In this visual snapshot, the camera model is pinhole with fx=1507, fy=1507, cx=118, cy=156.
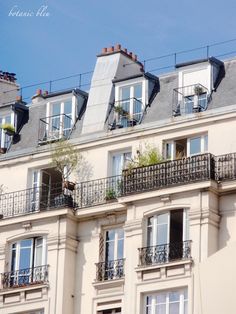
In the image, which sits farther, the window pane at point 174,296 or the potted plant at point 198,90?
the potted plant at point 198,90

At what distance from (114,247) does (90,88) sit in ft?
25.2

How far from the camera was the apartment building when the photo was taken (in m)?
50.3

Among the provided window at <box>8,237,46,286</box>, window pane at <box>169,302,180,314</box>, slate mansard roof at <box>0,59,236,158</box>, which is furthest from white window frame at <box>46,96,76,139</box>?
window pane at <box>169,302,180,314</box>

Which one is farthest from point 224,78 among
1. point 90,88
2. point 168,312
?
point 168,312

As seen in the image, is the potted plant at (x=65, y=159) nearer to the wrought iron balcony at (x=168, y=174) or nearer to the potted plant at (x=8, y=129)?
the wrought iron balcony at (x=168, y=174)

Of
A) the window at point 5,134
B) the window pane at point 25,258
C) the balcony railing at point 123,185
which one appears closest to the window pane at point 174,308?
the balcony railing at point 123,185

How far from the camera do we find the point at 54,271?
174 feet

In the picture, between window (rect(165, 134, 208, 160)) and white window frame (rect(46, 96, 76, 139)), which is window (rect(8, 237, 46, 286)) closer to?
white window frame (rect(46, 96, 76, 139))

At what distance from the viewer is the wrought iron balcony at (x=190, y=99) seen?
53.8m

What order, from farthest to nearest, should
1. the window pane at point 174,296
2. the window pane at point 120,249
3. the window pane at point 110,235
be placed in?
1. the window pane at point 110,235
2. the window pane at point 120,249
3. the window pane at point 174,296

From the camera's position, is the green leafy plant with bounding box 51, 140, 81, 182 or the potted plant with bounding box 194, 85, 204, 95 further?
the green leafy plant with bounding box 51, 140, 81, 182

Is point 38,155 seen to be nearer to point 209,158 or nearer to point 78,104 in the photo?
point 78,104

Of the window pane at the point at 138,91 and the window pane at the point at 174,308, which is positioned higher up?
the window pane at the point at 138,91

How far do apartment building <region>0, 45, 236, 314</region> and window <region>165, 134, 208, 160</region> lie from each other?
0.12 ft
